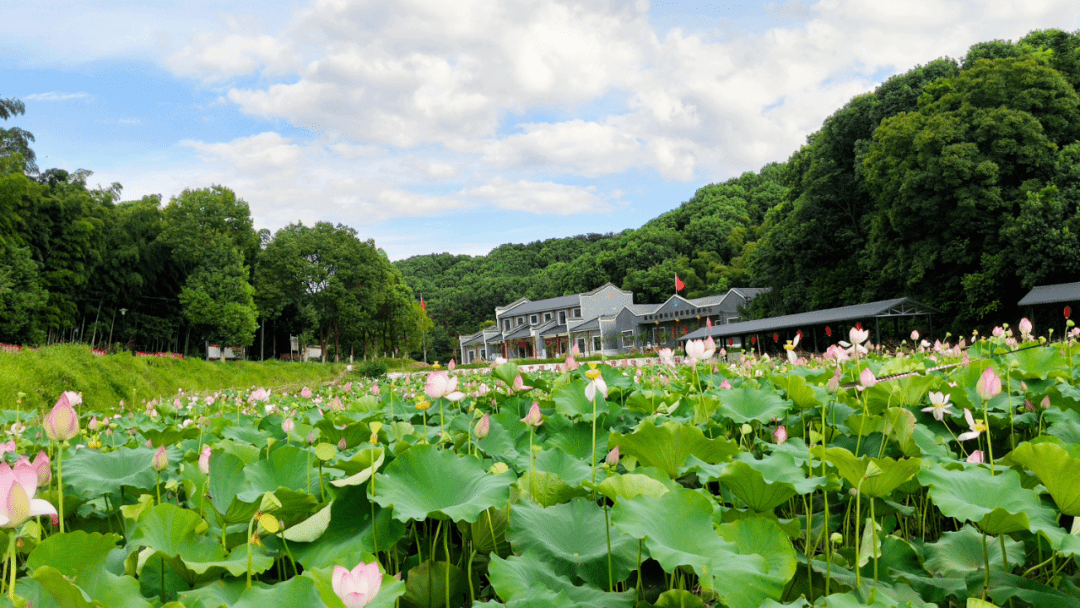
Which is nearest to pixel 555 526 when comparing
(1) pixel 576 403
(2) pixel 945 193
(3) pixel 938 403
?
(1) pixel 576 403

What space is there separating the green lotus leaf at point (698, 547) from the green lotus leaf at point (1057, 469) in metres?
0.59

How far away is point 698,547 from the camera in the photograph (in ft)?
3.61

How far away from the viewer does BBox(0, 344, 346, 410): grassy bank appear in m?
9.77

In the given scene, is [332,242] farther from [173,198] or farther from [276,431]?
[276,431]

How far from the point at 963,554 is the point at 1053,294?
71.9 feet

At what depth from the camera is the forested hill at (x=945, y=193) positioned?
1989cm

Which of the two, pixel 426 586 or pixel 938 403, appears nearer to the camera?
pixel 426 586

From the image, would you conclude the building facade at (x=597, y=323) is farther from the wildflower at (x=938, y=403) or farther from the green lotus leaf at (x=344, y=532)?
the green lotus leaf at (x=344, y=532)

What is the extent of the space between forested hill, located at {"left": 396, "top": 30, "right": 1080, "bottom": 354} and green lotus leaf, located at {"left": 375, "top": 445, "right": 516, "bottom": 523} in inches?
923

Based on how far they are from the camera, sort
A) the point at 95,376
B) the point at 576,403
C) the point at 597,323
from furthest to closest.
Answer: the point at 597,323 < the point at 95,376 < the point at 576,403

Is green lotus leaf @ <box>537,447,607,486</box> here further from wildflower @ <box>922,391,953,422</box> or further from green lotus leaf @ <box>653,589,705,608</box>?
wildflower @ <box>922,391,953,422</box>

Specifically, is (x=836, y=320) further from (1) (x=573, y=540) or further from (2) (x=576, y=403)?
(1) (x=573, y=540)

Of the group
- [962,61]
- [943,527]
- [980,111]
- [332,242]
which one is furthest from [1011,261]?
[332,242]

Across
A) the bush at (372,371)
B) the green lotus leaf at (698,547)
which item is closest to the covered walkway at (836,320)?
the bush at (372,371)
